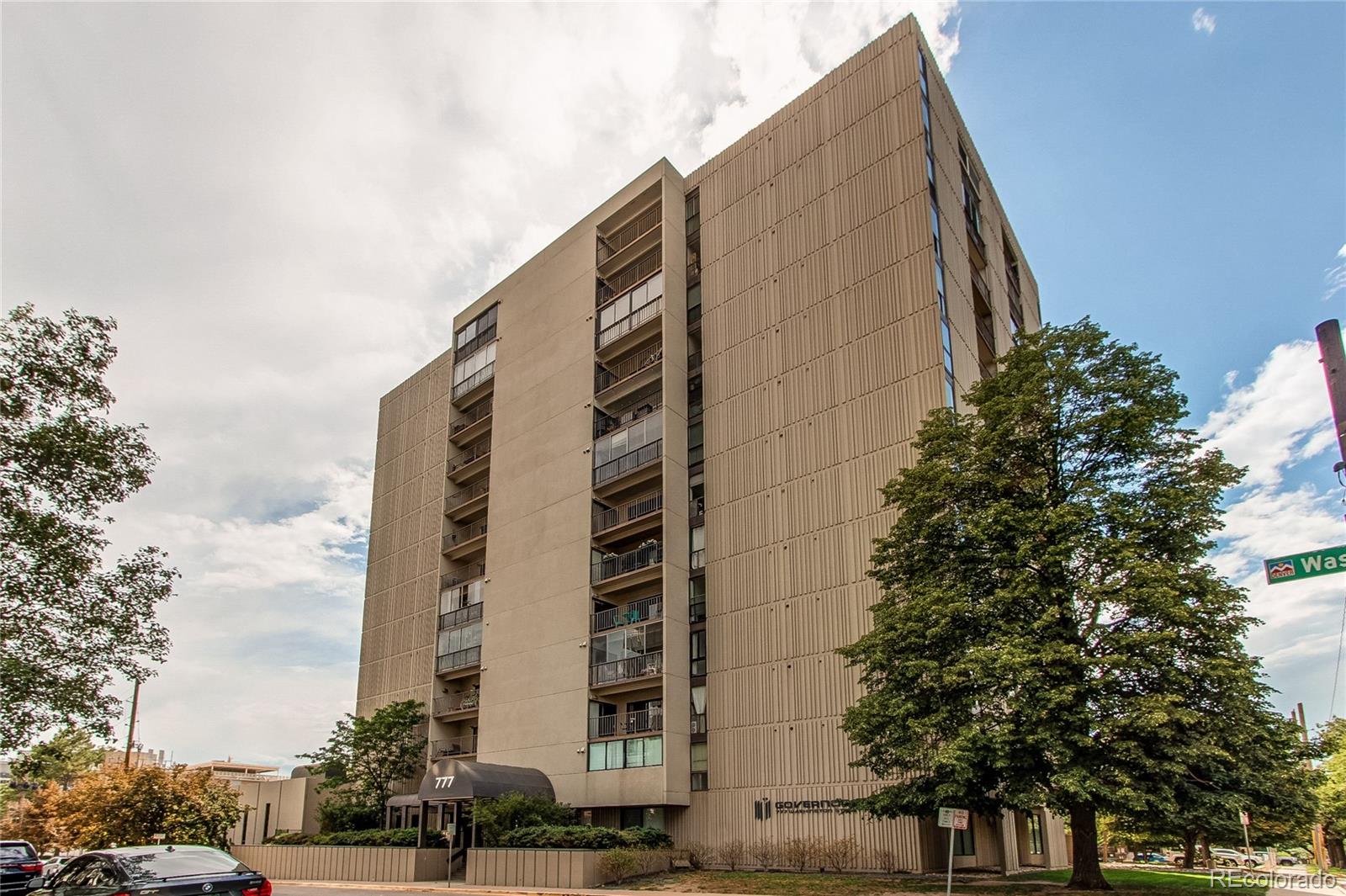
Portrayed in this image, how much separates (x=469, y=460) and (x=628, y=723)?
2158cm

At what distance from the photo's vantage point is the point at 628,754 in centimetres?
3509

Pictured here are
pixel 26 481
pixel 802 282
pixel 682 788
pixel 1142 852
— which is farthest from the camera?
pixel 1142 852

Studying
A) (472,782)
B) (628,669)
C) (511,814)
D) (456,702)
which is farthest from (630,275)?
(511,814)

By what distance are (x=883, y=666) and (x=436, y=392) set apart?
39263mm

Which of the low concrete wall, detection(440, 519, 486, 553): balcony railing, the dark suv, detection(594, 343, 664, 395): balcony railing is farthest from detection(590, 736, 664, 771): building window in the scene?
the dark suv

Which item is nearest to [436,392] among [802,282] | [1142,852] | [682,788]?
[802,282]

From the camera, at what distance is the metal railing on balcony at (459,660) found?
44.4 meters

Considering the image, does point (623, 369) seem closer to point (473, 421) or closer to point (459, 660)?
point (473, 421)

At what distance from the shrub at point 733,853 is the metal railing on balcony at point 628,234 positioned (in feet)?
88.6

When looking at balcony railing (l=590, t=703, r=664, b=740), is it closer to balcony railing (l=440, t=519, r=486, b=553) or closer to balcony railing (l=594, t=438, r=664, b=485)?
balcony railing (l=594, t=438, r=664, b=485)

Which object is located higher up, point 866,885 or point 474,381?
point 474,381

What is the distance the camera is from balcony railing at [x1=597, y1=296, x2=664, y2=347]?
41312mm

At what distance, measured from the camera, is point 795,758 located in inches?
1259

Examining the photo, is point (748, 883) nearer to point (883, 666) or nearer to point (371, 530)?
point (883, 666)
